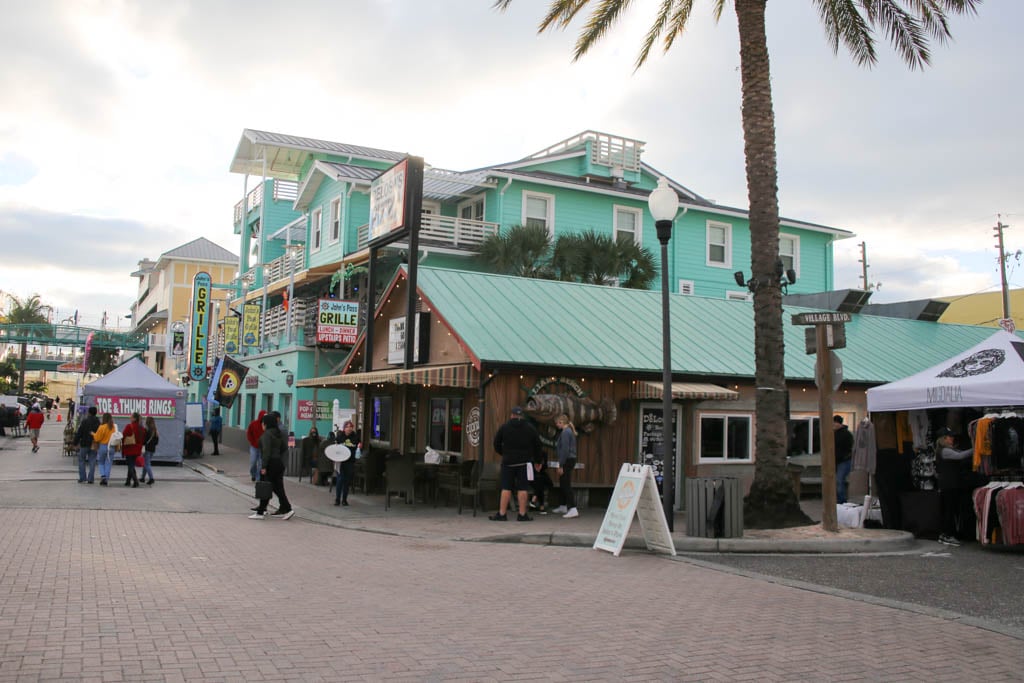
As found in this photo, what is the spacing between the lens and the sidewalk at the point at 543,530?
1193 centimetres

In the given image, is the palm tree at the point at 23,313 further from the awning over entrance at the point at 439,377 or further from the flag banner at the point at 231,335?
the awning over entrance at the point at 439,377

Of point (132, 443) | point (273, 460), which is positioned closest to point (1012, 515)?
point (273, 460)

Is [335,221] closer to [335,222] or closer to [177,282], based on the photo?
[335,222]

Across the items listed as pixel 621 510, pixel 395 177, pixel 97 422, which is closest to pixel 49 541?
pixel 621 510

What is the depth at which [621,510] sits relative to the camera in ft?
37.6

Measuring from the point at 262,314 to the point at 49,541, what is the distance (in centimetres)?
2472

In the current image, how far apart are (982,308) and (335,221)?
34.8 metres

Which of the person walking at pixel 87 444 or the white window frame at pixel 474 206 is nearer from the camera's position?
the person walking at pixel 87 444

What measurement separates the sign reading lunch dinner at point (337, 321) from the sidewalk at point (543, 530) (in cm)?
961

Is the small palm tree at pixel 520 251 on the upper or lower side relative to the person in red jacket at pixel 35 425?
upper

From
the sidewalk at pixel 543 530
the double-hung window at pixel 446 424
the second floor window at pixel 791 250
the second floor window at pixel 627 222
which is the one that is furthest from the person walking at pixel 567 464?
the second floor window at pixel 791 250

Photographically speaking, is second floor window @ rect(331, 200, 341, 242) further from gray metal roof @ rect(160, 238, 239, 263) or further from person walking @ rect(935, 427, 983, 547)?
gray metal roof @ rect(160, 238, 239, 263)

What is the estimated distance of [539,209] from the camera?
31.3 m

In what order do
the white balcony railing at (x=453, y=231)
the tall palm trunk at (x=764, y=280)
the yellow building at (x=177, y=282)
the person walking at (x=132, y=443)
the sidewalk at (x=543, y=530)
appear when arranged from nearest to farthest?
the sidewalk at (x=543, y=530), the tall palm trunk at (x=764, y=280), the person walking at (x=132, y=443), the white balcony railing at (x=453, y=231), the yellow building at (x=177, y=282)
